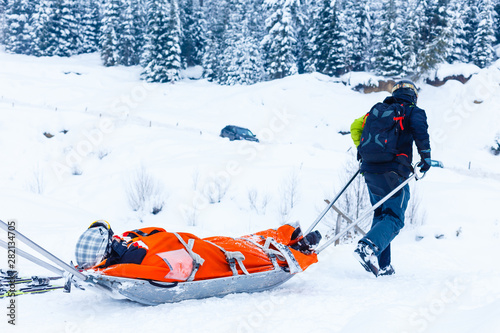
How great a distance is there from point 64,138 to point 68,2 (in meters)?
27.2

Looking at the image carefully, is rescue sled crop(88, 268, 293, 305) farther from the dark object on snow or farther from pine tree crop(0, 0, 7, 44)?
pine tree crop(0, 0, 7, 44)

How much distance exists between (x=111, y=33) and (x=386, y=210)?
129 ft

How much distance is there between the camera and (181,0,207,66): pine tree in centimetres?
4040

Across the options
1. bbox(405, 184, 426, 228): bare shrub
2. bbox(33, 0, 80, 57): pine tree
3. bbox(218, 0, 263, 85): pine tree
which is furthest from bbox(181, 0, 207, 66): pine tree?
bbox(405, 184, 426, 228): bare shrub

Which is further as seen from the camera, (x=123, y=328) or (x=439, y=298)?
(x=439, y=298)

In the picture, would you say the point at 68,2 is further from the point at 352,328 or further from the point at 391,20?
the point at 352,328

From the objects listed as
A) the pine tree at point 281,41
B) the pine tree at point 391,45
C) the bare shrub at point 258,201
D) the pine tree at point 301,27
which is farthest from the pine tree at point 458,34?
the bare shrub at point 258,201

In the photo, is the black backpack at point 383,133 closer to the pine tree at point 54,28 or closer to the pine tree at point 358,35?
the pine tree at point 358,35

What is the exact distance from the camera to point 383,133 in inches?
125

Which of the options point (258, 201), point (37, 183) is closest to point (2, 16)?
point (37, 183)

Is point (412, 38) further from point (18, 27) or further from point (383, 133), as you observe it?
point (18, 27)

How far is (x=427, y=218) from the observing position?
9.44 meters

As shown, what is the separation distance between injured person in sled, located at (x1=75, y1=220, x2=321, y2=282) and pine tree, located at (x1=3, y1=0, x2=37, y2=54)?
46634mm

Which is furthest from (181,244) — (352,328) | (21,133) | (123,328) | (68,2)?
(68,2)
